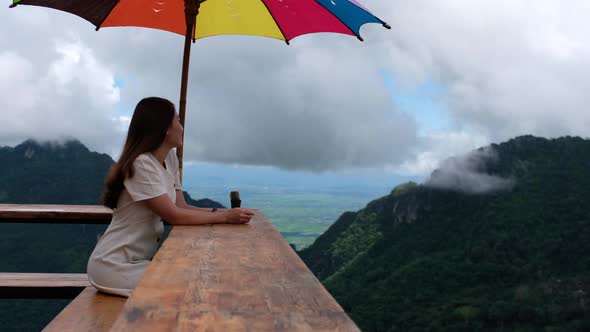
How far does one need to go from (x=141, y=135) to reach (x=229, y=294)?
138 cm

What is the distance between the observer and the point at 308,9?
13.7 feet

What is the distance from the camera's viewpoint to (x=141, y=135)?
2594 millimetres

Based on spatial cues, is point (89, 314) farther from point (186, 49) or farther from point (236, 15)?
point (236, 15)

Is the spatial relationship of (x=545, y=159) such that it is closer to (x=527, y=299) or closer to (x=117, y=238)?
(x=527, y=299)

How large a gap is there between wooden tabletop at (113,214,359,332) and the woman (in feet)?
1.00

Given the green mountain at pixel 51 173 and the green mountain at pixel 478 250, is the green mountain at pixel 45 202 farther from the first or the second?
the green mountain at pixel 478 250

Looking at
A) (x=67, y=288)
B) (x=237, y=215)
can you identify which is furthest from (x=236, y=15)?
(x=67, y=288)

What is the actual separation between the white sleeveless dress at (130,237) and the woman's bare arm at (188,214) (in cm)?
4

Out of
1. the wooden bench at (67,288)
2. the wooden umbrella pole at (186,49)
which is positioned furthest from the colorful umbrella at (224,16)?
the wooden bench at (67,288)

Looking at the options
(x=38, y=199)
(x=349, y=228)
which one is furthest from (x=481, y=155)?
(x=38, y=199)

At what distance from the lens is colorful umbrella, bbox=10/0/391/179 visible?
3.99m

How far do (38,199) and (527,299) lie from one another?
5182 cm

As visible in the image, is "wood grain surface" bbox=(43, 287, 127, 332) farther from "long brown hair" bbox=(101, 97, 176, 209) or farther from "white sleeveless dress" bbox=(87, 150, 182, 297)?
"long brown hair" bbox=(101, 97, 176, 209)

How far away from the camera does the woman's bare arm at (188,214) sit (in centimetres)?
248
